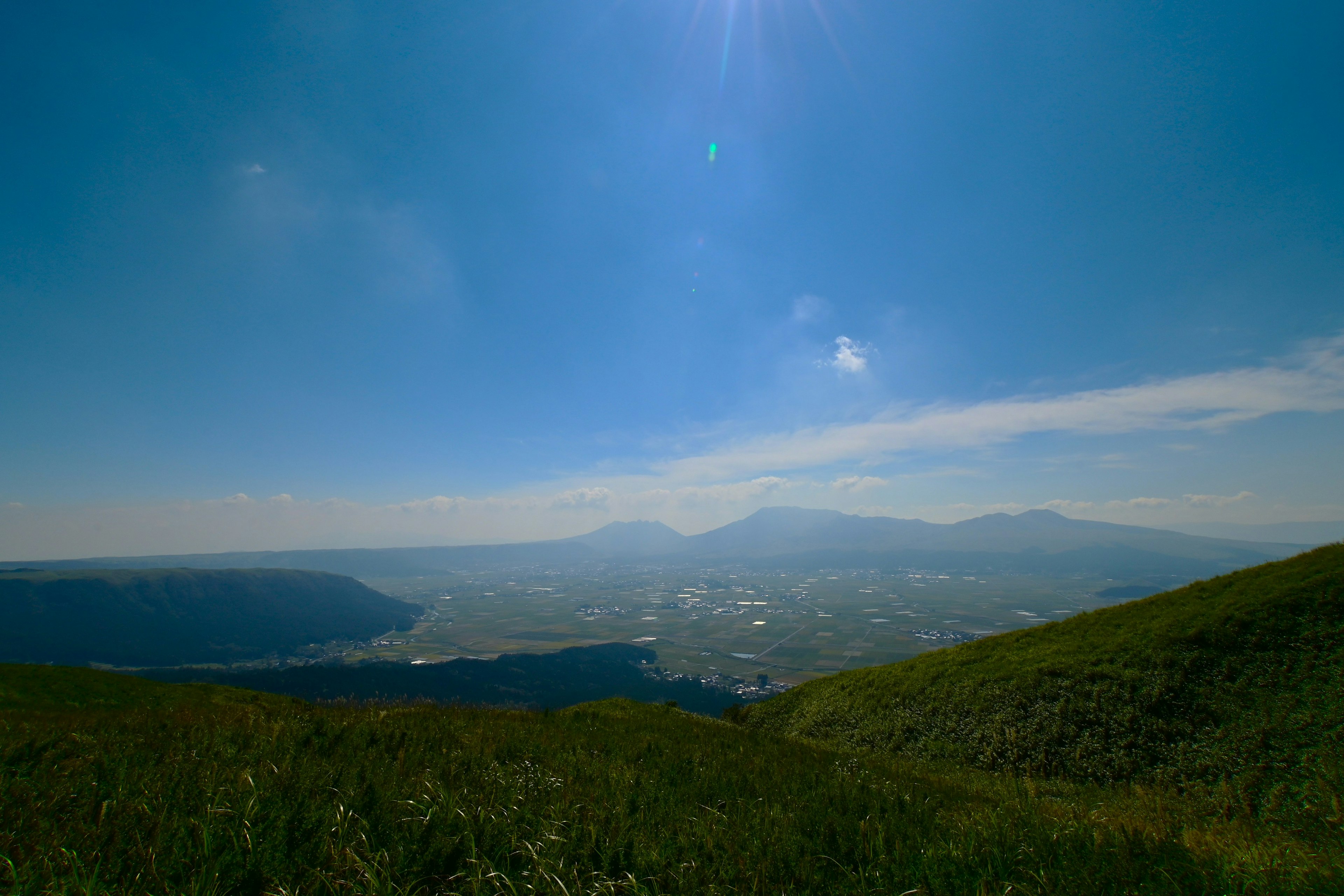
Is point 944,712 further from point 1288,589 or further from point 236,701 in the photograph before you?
point 236,701

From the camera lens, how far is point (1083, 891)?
3352 mm

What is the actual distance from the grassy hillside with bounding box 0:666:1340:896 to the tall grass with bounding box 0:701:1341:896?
21 mm

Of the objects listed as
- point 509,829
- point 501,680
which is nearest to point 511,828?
point 509,829

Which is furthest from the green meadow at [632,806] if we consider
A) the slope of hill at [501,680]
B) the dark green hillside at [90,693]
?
the slope of hill at [501,680]

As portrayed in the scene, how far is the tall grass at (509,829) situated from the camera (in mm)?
2895

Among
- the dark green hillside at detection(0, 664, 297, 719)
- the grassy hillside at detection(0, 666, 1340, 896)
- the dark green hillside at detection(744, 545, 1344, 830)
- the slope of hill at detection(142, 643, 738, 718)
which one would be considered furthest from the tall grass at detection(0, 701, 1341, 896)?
the slope of hill at detection(142, 643, 738, 718)

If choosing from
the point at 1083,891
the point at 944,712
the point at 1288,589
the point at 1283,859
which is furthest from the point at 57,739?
the point at 1288,589

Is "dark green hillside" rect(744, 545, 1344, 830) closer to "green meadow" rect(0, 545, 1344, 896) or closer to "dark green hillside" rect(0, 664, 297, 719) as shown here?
"green meadow" rect(0, 545, 1344, 896)

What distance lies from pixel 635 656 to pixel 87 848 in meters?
145

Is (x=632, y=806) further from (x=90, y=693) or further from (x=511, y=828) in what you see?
(x=90, y=693)

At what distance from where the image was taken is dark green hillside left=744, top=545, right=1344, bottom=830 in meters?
11.1

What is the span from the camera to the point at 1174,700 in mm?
13445

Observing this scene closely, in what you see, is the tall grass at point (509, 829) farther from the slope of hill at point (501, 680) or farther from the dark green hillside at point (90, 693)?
the slope of hill at point (501, 680)

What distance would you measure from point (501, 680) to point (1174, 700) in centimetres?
11105
